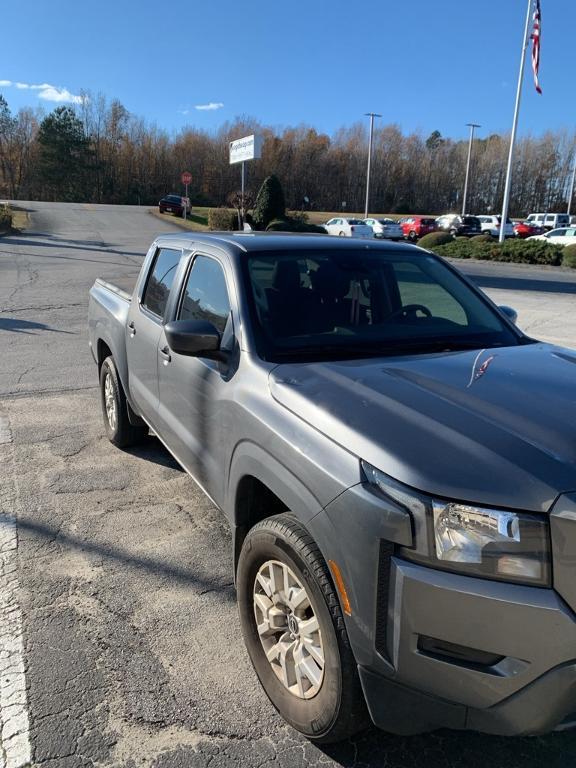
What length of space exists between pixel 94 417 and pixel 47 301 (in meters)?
8.12

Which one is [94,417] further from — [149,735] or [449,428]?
[449,428]

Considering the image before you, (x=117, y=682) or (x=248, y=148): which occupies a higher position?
(x=248, y=148)

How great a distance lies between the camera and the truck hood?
1.78 m

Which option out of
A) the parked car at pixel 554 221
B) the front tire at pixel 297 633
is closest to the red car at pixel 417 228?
the parked car at pixel 554 221

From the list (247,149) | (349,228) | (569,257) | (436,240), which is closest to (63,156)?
(247,149)

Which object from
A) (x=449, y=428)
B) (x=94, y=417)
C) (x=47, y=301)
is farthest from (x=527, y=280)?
(x=449, y=428)

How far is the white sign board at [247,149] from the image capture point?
3222 cm

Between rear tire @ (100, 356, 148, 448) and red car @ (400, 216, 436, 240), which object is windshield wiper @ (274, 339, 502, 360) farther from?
red car @ (400, 216, 436, 240)

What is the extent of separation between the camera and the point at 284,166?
335ft

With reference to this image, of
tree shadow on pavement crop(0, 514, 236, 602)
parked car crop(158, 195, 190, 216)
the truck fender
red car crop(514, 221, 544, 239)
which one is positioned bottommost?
tree shadow on pavement crop(0, 514, 236, 602)

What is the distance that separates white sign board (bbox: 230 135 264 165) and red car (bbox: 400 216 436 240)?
13498 millimetres

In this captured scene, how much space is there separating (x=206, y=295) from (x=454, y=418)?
6.02ft

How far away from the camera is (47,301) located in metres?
13.1

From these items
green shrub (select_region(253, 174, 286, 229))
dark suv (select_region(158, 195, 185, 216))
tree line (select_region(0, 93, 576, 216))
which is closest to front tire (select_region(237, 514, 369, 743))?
green shrub (select_region(253, 174, 286, 229))
